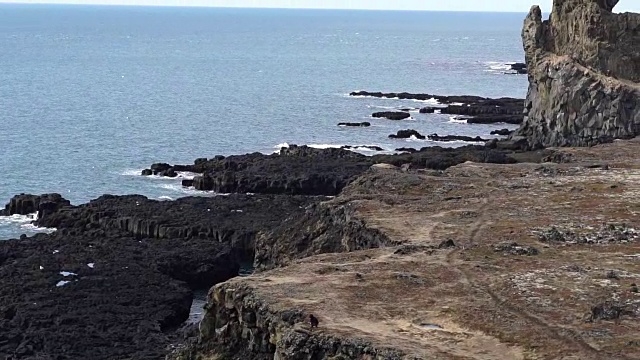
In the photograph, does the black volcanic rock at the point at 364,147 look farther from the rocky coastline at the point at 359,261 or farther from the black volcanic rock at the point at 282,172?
the rocky coastline at the point at 359,261

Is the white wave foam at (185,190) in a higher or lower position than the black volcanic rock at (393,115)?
higher

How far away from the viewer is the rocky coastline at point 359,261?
33969 mm

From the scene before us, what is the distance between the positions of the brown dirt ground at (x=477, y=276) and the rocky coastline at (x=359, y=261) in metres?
0.10

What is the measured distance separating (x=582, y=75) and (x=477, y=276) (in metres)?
63.4

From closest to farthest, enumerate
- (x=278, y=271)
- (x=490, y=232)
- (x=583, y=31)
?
(x=278, y=271) < (x=490, y=232) < (x=583, y=31)

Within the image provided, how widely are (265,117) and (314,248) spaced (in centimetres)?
9471

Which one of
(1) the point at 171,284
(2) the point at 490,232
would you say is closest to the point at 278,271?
(2) the point at 490,232

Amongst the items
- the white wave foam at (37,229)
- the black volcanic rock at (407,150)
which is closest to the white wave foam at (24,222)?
the white wave foam at (37,229)

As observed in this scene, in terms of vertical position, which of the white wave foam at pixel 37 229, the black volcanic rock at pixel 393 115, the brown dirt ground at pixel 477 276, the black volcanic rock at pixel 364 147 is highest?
the brown dirt ground at pixel 477 276

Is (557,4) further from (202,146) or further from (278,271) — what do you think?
(278,271)

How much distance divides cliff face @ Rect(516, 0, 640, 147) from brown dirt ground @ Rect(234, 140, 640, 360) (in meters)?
38.2

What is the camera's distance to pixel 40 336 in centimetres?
4925

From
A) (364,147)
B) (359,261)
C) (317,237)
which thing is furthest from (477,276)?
(364,147)

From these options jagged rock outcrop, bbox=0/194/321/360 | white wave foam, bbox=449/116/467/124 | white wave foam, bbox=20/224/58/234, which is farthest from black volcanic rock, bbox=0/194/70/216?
white wave foam, bbox=449/116/467/124
